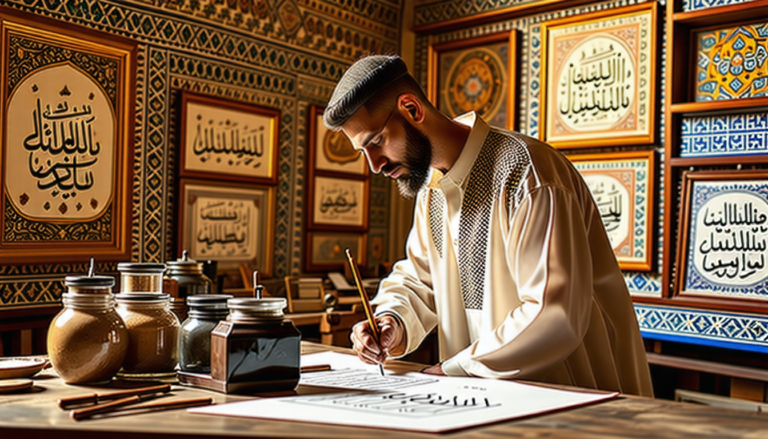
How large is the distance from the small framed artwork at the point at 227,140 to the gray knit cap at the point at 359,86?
94.4 inches

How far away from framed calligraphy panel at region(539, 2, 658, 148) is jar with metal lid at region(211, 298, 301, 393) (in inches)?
141

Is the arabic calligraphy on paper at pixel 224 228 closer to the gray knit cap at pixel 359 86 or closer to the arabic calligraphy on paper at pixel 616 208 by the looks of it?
the arabic calligraphy on paper at pixel 616 208

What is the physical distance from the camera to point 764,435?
140 centimetres

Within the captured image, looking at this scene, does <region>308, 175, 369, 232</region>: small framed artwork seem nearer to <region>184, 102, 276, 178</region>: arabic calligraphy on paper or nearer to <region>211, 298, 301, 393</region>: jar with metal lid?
<region>184, 102, 276, 178</region>: arabic calligraphy on paper

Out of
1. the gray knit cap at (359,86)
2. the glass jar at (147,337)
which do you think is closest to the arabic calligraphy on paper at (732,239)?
the gray knit cap at (359,86)

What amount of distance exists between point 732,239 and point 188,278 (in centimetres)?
316

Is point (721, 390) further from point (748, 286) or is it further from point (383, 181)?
point (383, 181)

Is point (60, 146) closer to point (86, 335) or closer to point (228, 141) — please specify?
point (228, 141)

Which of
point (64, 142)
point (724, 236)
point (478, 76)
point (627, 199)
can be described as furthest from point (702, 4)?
point (64, 142)

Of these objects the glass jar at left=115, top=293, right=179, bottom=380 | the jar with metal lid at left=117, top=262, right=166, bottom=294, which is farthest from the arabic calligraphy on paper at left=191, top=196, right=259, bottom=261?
the glass jar at left=115, top=293, right=179, bottom=380

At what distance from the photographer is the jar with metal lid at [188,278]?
2.69m

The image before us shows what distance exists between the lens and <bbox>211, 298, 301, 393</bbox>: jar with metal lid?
68.2 inches

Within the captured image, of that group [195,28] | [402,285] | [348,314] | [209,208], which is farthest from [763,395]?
[195,28]

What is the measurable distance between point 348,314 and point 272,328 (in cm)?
300
